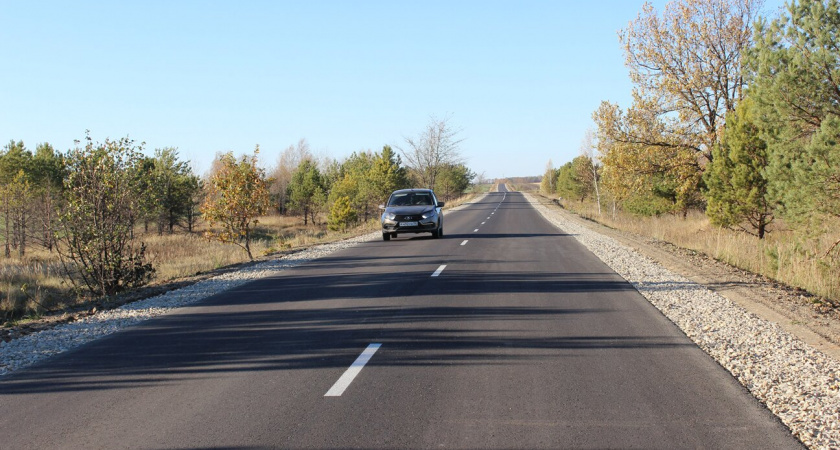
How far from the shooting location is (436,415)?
4.62 meters

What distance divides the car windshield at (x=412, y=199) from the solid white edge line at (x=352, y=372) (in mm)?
15584

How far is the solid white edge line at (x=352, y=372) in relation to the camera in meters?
5.20

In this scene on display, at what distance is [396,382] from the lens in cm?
545

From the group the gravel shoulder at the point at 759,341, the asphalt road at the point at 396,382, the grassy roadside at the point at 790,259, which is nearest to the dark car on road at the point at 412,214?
the grassy roadside at the point at 790,259

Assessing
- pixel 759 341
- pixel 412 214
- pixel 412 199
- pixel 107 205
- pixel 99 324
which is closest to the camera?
pixel 759 341

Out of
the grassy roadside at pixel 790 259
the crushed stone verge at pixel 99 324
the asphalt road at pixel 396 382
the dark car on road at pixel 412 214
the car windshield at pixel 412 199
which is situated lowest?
the grassy roadside at pixel 790 259

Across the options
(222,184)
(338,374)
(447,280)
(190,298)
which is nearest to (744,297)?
(447,280)

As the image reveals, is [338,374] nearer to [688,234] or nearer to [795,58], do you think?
[795,58]

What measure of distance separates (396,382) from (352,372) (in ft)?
1.69

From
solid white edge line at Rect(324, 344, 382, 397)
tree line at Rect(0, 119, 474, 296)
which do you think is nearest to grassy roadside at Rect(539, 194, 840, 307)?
solid white edge line at Rect(324, 344, 382, 397)

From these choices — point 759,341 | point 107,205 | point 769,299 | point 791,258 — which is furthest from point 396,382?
point 791,258

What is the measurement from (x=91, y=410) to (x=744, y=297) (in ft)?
30.2

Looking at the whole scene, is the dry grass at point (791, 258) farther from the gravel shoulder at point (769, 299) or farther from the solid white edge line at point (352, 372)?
the solid white edge line at point (352, 372)

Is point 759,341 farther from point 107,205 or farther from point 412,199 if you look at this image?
point 412,199
